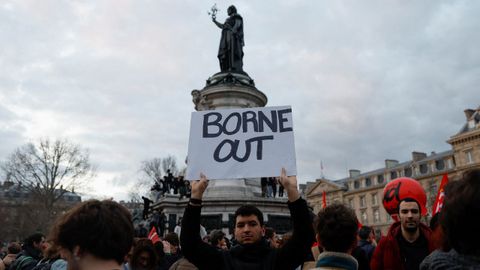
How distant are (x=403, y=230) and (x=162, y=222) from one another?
1381 cm

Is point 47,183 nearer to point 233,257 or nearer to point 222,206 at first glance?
point 222,206

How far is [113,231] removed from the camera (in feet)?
6.67

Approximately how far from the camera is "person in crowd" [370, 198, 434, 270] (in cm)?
389

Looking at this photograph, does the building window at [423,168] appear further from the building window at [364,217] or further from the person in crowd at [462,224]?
the person in crowd at [462,224]

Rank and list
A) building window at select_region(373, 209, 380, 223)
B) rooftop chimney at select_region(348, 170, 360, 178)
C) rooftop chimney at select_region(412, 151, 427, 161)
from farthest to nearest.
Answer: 1. rooftop chimney at select_region(348, 170, 360, 178)
2. building window at select_region(373, 209, 380, 223)
3. rooftop chimney at select_region(412, 151, 427, 161)

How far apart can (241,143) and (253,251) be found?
122 centimetres

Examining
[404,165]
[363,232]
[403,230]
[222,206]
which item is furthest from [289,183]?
[404,165]

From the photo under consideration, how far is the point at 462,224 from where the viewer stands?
1.84m

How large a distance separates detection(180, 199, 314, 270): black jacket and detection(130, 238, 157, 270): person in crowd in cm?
146

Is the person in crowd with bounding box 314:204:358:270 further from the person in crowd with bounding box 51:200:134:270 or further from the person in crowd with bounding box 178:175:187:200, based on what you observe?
the person in crowd with bounding box 178:175:187:200

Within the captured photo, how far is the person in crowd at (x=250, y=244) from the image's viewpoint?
3109mm

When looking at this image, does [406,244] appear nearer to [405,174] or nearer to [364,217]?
[405,174]

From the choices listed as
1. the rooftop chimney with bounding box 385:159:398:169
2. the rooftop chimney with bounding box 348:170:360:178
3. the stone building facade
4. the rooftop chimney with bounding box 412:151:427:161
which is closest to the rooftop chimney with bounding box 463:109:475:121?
the stone building facade

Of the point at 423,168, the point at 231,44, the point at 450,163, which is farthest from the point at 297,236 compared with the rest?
the point at 423,168
